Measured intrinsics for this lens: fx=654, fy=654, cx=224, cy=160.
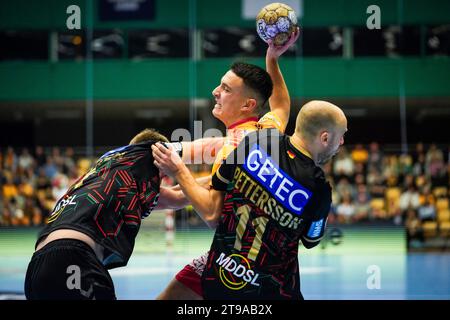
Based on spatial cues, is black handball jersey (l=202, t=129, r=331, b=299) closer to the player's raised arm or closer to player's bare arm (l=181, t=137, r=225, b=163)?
player's bare arm (l=181, t=137, r=225, b=163)

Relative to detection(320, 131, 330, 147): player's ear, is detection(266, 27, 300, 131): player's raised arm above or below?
above

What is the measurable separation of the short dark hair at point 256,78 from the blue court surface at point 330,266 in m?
4.29

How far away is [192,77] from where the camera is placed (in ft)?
61.9

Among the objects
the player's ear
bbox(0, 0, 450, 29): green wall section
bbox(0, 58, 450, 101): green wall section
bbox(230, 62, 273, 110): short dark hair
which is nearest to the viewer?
the player's ear

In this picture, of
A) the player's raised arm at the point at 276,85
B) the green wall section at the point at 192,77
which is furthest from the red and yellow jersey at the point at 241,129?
the green wall section at the point at 192,77

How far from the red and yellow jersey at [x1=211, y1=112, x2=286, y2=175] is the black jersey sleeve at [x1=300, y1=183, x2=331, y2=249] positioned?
1.83 ft

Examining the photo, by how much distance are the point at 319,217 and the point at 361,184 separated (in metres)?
12.3

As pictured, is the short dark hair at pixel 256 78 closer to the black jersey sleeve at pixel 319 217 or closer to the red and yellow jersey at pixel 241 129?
the red and yellow jersey at pixel 241 129

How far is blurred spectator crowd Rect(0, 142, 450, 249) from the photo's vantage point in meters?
15.0

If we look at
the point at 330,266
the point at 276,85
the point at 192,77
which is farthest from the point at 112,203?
the point at 192,77

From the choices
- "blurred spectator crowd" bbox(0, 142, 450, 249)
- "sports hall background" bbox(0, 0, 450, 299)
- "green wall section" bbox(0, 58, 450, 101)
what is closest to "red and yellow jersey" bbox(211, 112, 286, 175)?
"sports hall background" bbox(0, 0, 450, 299)

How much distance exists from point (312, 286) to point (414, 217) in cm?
650
